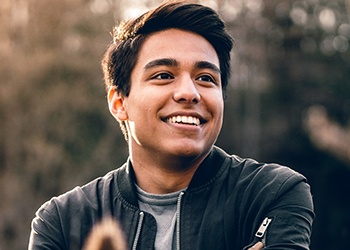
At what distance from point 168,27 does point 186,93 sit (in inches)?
18.5

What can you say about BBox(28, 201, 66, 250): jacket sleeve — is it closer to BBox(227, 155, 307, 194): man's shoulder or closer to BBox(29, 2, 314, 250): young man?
BBox(29, 2, 314, 250): young man

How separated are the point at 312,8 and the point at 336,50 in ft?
8.01

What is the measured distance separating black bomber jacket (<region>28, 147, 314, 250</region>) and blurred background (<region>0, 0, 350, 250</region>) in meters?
17.8

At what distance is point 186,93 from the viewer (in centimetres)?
367

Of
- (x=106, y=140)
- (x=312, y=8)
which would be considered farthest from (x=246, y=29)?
(x=106, y=140)

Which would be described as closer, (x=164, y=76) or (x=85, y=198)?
(x=164, y=76)

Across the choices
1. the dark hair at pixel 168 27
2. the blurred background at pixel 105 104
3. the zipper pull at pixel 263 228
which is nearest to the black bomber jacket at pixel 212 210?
the zipper pull at pixel 263 228

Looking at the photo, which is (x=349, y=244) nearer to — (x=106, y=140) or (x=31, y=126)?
(x=106, y=140)

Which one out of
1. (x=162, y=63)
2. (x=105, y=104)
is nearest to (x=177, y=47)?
(x=162, y=63)

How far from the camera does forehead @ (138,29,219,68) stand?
3824 millimetres

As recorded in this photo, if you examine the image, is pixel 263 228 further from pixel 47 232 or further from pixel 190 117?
pixel 47 232

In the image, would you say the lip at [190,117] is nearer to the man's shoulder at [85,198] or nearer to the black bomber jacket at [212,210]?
the black bomber jacket at [212,210]

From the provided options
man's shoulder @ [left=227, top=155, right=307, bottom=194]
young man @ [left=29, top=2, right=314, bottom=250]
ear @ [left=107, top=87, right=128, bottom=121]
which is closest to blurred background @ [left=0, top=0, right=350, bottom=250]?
ear @ [left=107, top=87, right=128, bottom=121]

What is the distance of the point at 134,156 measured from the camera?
13.5 ft
